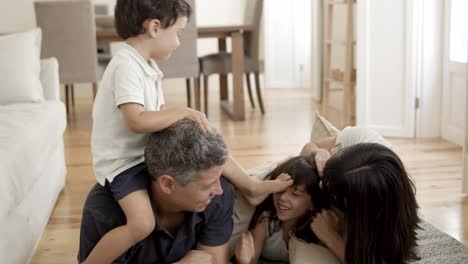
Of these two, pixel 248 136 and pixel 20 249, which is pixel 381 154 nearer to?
pixel 20 249

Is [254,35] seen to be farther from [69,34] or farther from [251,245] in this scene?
[251,245]

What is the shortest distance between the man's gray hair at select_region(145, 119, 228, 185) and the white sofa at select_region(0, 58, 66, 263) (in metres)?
0.64

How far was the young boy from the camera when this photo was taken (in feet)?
6.12

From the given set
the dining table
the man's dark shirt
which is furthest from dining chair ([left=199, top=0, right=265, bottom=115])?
the man's dark shirt

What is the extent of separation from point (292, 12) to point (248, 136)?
3.07 metres

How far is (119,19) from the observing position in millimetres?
1966

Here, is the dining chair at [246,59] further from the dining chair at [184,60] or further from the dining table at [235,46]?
the dining chair at [184,60]

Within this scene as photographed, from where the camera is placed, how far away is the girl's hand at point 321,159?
194cm

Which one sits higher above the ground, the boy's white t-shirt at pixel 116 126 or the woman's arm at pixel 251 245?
the boy's white t-shirt at pixel 116 126

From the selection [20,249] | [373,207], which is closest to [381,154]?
[373,207]

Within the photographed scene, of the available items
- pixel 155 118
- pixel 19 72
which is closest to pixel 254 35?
pixel 19 72

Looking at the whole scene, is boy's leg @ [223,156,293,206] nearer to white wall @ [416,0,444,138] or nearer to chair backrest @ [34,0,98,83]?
white wall @ [416,0,444,138]

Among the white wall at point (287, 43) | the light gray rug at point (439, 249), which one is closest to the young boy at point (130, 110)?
the light gray rug at point (439, 249)

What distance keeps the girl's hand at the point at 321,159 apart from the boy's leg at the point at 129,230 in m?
0.50
